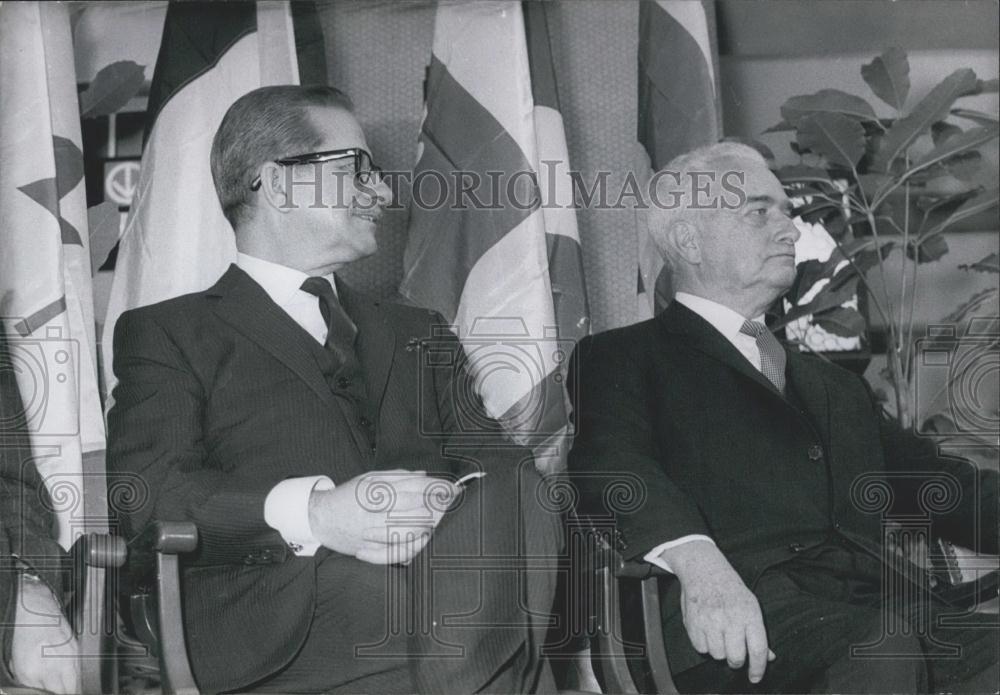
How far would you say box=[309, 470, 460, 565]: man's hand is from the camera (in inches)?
97.4

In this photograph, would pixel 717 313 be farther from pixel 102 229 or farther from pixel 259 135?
pixel 102 229

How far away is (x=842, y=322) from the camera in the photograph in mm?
2826

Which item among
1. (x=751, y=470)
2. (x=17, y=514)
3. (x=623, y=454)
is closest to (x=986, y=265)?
(x=751, y=470)

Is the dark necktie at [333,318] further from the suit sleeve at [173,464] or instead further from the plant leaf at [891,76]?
the plant leaf at [891,76]

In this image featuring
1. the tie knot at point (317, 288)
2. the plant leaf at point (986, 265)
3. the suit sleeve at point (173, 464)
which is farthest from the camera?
the plant leaf at point (986, 265)

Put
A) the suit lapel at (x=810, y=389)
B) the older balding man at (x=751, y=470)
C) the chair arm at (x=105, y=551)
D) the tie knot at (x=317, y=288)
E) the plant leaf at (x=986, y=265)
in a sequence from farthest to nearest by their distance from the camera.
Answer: the plant leaf at (x=986, y=265)
the suit lapel at (x=810, y=389)
the tie knot at (x=317, y=288)
the older balding man at (x=751, y=470)
the chair arm at (x=105, y=551)

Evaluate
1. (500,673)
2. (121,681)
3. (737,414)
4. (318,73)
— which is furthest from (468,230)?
(121,681)

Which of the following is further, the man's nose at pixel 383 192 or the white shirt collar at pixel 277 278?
the man's nose at pixel 383 192

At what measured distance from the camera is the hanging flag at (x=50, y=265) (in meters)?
2.71

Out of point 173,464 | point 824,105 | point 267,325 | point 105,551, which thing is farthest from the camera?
point 824,105

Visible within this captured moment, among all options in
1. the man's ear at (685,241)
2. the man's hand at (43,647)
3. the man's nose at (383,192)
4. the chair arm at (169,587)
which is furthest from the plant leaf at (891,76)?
the man's hand at (43,647)

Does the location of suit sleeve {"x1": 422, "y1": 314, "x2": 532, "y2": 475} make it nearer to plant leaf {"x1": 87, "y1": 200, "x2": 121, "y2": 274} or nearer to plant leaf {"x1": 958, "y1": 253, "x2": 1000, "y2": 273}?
plant leaf {"x1": 87, "y1": 200, "x2": 121, "y2": 274}

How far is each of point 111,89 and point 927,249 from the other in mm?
1752

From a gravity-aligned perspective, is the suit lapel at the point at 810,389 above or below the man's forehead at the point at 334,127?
below
